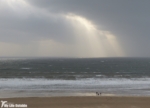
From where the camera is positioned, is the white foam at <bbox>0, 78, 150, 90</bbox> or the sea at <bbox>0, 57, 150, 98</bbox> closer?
the sea at <bbox>0, 57, 150, 98</bbox>

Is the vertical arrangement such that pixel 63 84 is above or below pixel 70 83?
below

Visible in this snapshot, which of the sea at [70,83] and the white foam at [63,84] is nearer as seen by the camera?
the sea at [70,83]

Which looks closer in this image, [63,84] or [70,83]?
[63,84]
